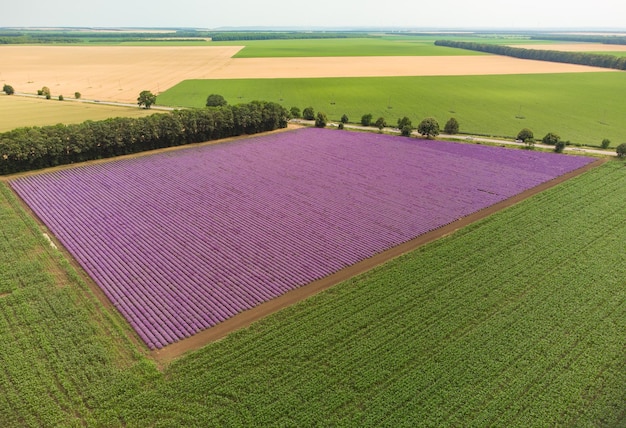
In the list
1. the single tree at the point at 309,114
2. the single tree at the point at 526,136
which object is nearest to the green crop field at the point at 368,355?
the single tree at the point at 526,136

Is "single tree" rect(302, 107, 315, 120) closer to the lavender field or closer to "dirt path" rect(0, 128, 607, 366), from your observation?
the lavender field

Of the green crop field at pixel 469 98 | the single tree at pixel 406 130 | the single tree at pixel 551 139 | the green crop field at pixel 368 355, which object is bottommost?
the green crop field at pixel 368 355

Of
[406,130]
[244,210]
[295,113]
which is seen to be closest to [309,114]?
[295,113]

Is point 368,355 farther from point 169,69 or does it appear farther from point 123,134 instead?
point 169,69

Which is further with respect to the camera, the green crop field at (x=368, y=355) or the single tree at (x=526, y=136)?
the single tree at (x=526, y=136)

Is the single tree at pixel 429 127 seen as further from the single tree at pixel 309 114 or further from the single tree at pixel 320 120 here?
the single tree at pixel 309 114

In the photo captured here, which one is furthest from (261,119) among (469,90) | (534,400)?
(469,90)

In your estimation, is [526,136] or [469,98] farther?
[469,98]
